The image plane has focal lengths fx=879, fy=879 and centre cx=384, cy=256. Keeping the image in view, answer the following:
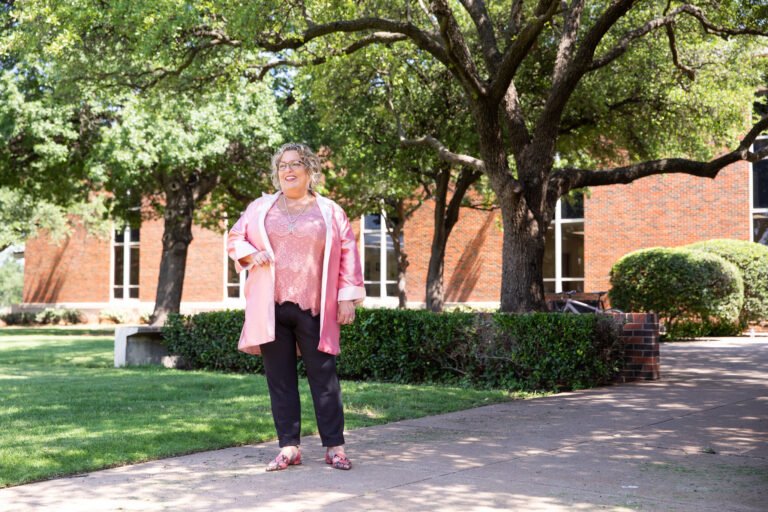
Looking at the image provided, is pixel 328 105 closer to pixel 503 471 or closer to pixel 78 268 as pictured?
pixel 503 471

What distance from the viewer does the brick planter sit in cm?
1084

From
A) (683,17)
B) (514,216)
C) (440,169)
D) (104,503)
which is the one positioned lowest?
(104,503)

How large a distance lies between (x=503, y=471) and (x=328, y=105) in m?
12.5

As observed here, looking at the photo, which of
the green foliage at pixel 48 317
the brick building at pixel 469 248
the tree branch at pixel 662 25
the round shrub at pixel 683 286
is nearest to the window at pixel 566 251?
the brick building at pixel 469 248

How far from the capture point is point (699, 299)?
68.2 ft

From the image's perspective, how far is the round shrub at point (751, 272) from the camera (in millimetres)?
22156

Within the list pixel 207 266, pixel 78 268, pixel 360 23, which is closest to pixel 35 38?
pixel 360 23

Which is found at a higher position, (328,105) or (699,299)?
(328,105)

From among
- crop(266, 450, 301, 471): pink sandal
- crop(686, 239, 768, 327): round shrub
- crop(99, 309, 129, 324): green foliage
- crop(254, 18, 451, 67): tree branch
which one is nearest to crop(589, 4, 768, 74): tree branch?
crop(254, 18, 451, 67): tree branch

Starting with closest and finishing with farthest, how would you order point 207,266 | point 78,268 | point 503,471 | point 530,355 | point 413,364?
1. point 503,471
2. point 530,355
3. point 413,364
4. point 207,266
5. point 78,268

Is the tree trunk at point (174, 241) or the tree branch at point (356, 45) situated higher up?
the tree branch at point (356, 45)

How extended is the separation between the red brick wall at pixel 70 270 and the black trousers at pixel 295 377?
116 feet

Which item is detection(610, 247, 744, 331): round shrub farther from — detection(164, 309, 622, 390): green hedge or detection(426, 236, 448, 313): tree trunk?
detection(164, 309, 622, 390): green hedge

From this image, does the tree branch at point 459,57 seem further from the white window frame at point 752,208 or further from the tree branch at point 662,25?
the white window frame at point 752,208
